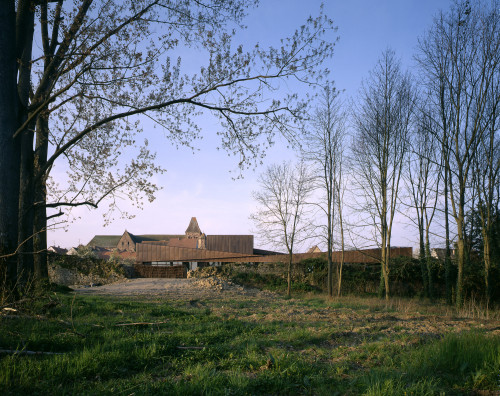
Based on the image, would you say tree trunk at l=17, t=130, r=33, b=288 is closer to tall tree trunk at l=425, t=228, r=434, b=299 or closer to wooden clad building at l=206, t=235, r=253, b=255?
tall tree trunk at l=425, t=228, r=434, b=299

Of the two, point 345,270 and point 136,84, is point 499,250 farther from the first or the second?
point 136,84

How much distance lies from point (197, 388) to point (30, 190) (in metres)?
6.64

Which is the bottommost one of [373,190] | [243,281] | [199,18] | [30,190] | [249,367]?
[243,281]

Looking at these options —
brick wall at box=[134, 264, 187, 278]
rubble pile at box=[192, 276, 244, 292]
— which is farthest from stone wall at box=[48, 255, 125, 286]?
rubble pile at box=[192, 276, 244, 292]

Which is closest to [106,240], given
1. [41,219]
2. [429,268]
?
[41,219]

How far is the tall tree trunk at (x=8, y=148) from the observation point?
6.35 meters

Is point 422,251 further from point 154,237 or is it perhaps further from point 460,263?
point 154,237

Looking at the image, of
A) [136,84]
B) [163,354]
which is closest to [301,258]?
[136,84]

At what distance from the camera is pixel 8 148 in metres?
6.50

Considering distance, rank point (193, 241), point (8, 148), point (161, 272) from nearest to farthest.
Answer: point (8, 148), point (161, 272), point (193, 241)

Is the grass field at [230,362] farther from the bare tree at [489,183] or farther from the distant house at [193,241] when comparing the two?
the distant house at [193,241]

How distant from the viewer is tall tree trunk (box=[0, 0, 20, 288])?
20.8ft

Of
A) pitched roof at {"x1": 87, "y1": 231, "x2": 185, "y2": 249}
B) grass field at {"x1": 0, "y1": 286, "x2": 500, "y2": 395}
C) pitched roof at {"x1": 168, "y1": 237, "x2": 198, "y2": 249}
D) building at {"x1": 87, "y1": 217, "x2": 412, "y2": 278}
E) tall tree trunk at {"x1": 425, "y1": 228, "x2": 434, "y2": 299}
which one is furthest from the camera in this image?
Answer: pitched roof at {"x1": 87, "y1": 231, "x2": 185, "y2": 249}

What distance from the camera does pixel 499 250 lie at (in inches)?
760
